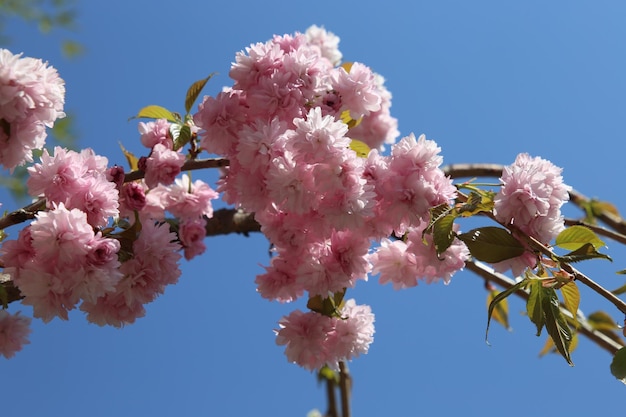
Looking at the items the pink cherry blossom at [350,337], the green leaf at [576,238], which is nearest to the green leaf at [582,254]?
the green leaf at [576,238]

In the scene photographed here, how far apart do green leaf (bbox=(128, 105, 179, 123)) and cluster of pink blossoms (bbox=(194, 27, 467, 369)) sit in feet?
0.69

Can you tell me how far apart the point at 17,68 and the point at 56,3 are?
2660 mm

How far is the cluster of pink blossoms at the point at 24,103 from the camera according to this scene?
1.09 m

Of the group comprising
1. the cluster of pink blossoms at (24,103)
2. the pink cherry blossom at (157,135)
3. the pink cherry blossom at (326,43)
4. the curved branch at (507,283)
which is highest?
the pink cherry blossom at (326,43)

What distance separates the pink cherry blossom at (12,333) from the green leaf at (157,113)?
52 centimetres

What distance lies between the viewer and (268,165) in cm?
121

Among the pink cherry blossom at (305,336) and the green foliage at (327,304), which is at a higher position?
the green foliage at (327,304)

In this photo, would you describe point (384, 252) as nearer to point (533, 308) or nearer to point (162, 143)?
point (533, 308)

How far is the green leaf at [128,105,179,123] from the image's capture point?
5.02 ft

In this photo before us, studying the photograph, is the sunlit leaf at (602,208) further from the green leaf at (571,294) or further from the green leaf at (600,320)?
the green leaf at (571,294)

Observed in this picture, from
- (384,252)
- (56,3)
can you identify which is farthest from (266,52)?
(56,3)

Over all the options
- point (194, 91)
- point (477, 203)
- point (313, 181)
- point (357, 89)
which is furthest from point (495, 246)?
point (194, 91)

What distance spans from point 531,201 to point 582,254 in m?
0.13

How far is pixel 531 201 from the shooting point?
1.10 metres
